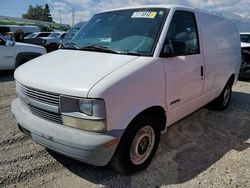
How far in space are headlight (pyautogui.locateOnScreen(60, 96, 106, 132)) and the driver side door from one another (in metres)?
7.14

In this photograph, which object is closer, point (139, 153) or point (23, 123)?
point (23, 123)

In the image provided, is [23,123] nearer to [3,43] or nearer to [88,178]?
[88,178]

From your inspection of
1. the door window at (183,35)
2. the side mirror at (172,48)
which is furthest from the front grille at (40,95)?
the door window at (183,35)

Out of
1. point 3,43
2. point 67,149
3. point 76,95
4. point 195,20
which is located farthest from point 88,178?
point 3,43

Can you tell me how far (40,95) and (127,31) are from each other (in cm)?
145

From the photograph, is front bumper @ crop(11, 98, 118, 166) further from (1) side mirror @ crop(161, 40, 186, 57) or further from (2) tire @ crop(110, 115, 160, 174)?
(1) side mirror @ crop(161, 40, 186, 57)

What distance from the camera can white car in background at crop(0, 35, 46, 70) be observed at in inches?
340

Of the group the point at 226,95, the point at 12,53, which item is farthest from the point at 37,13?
the point at 226,95

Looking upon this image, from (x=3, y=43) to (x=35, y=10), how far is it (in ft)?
281

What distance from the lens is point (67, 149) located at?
256cm

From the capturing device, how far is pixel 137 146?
3027mm

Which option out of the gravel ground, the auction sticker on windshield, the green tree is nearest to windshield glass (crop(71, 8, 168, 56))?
the auction sticker on windshield

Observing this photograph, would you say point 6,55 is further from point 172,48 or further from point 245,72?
point 245,72

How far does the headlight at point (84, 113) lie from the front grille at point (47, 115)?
0.10m
